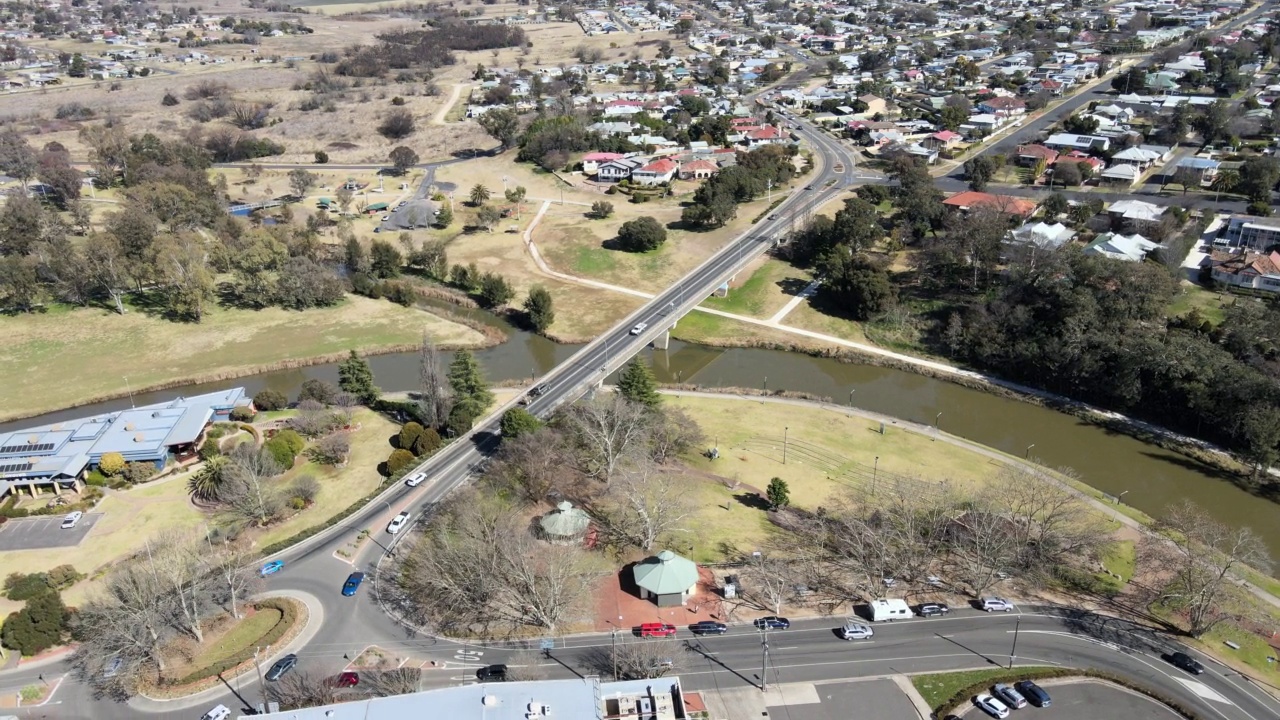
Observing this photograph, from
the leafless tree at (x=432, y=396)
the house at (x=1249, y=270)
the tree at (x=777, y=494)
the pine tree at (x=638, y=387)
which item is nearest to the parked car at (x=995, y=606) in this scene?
the tree at (x=777, y=494)

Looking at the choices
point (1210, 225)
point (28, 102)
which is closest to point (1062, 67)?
point (1210, 225)

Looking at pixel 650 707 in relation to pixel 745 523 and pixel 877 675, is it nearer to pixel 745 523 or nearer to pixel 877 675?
pixel 877 675

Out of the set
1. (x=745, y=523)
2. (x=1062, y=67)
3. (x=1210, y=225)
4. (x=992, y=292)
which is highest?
(x=1062, y=67)

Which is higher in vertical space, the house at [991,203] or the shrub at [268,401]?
the house at [991,203]

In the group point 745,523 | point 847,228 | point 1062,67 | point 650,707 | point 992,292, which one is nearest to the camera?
point 650,707

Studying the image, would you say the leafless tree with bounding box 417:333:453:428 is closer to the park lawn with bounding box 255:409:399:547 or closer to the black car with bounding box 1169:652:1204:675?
the park lawn with bounding box 255:409:399:547

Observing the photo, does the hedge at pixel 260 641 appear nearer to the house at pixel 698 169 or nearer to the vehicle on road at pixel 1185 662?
the vehicle on road at pixel 1185 662
